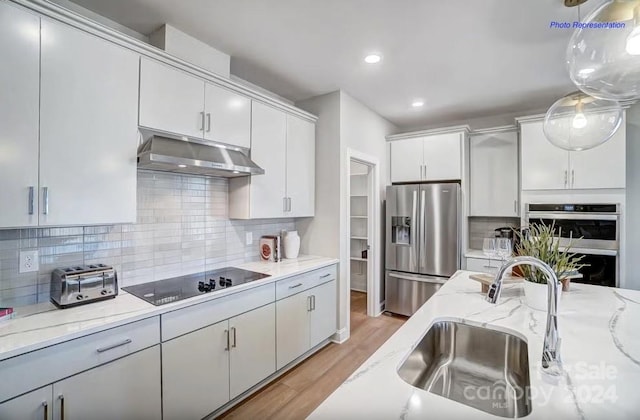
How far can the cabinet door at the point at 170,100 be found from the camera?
1839 mm

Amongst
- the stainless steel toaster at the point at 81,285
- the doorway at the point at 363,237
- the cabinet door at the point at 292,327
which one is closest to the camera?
the stainless steel toaster at the point at 81,285

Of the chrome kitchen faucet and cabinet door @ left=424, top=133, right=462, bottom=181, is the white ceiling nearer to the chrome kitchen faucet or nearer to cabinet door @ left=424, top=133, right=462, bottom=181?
cabinet door @ left=424, top=133, right=462, bottom=181

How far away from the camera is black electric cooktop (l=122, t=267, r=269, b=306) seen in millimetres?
1805

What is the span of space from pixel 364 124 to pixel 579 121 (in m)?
2.15

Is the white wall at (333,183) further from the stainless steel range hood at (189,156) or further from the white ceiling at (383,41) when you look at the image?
the stainless steel range hood at (189,156)

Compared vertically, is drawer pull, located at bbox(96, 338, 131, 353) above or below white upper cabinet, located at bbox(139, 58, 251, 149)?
below

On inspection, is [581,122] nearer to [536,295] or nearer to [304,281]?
[536,295]

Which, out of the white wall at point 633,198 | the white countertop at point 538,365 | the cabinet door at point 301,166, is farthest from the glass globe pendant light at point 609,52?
the white wall at point 633,198

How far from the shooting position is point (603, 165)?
2.97 metres

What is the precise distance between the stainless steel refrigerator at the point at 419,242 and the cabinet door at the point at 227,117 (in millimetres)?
2147

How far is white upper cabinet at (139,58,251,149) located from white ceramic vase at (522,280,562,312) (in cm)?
219

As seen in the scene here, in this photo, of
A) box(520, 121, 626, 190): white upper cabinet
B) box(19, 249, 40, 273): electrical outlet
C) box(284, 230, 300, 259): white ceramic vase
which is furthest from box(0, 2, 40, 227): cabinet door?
box(520, 121, 626, 190): white upper cabinet

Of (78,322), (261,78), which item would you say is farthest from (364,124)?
(78,322)

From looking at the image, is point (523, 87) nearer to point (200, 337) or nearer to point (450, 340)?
point (450, 340)
